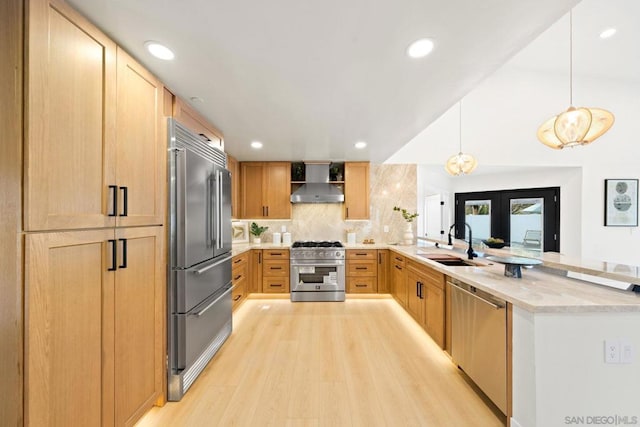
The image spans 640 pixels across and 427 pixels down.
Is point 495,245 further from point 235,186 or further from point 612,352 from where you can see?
point 235,186

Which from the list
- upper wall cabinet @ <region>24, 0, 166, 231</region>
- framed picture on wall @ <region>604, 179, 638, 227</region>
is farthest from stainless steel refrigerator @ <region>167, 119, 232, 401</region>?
framed picture on wall @ <region>604, 179, 638, 227</region>

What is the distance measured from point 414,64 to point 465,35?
0.33 metres

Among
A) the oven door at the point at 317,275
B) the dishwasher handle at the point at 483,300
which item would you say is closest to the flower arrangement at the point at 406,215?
the oven door at the point at 317,275

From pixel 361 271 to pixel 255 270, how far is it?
71.3 inches

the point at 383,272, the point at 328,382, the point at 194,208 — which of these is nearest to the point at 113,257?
the point at 194,208

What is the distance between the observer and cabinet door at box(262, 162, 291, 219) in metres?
4.68

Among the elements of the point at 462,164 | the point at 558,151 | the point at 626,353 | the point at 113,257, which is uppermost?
the point at 558,151

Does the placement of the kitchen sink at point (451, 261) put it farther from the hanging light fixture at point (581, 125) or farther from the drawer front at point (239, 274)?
the drawer front at point (239, 274)

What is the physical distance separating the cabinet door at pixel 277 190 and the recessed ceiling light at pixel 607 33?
5.05 metres

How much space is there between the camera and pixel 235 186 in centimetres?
449

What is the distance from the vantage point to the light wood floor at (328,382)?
1745 millimetres

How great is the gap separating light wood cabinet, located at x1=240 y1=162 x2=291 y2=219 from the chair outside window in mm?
5050

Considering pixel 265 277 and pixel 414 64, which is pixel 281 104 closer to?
pixel 414 64

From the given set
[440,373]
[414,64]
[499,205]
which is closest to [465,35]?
[414,64]
